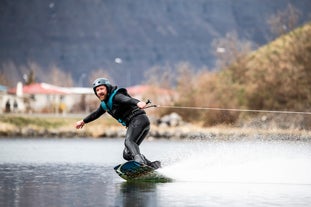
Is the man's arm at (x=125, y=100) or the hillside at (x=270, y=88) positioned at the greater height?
the hillside at (x=270, y=88)

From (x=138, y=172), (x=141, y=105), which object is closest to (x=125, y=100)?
(x=141, y=105)

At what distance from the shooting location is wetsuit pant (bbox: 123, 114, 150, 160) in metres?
16.2

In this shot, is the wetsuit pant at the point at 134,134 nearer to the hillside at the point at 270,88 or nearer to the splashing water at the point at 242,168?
the splashing water at the point at 242,168

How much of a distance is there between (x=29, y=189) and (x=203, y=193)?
300cm

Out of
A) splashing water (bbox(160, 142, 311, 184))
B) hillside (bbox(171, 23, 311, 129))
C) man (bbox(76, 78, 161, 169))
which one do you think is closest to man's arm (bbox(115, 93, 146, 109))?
man (bbox(76, 78, 161, 169))

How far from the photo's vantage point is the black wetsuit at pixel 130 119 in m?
16.1

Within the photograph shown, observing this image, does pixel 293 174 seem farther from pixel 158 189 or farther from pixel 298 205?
pixel 298 205

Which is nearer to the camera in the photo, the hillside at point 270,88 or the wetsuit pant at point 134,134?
the wetsuit pant at point 134,134

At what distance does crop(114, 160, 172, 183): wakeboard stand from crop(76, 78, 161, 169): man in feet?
0.34

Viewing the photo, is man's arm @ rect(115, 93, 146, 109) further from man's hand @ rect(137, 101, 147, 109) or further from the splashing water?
the splashing water

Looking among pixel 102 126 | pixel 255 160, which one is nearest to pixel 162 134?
pixel 102 126

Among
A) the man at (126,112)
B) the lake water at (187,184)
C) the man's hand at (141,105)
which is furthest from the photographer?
the man at (126,112)

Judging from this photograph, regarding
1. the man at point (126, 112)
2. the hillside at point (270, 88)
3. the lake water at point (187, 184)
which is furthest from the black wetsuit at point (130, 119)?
the hillside at point (270, 88)

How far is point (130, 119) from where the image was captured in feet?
54.1
